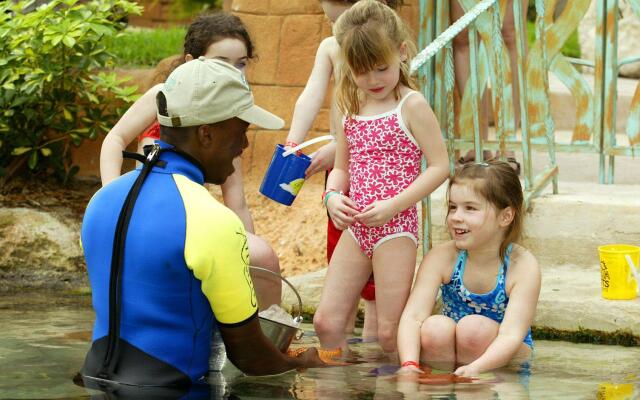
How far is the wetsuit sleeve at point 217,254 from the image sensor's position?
10.9 ft

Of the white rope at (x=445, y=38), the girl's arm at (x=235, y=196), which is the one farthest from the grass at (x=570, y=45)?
the girl's arm at (x=235, y=196)

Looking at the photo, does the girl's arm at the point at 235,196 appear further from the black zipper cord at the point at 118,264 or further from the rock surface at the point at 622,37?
the rock surface at the point at 622,37

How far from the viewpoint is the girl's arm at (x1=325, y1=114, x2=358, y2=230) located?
4.55 meters

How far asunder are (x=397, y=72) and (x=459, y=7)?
2.14 metres

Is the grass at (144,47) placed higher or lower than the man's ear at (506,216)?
higher

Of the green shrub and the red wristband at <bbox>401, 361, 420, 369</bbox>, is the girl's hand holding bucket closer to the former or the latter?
the red wristband at <bbox>401, 361, 420, 369</bbox>

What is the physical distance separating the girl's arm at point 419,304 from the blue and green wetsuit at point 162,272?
3.59 feet

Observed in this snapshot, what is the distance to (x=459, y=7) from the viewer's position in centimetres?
653

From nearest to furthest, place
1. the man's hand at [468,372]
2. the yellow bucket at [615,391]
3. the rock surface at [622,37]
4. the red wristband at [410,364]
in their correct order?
the yellow bucket at [615,391] < the man's hand at [468,372] < the red wristband at [410,364] < the rock surface at [622,37]

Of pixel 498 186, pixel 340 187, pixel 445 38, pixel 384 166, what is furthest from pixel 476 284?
pixel 445 38

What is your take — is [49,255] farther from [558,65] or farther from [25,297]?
[558,65]

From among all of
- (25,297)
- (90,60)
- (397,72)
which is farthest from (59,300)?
(397,72)

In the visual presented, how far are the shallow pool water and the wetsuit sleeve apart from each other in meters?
0.44

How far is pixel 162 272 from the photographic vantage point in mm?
3387
